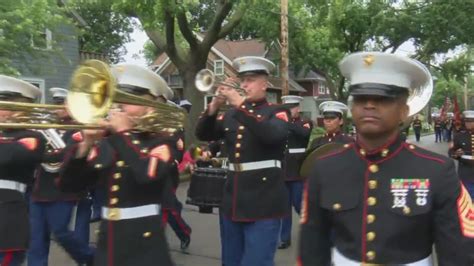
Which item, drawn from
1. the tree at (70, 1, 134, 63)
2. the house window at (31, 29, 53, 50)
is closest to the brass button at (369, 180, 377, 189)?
the house window at (31, 29, 53, 50)

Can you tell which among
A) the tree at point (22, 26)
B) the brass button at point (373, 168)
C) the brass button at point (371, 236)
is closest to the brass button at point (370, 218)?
the brass button at point (371, 236)

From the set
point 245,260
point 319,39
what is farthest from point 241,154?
point 319,39

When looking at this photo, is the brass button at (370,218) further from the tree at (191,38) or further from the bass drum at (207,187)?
the tree at (191,38)

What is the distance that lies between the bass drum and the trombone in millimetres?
2506

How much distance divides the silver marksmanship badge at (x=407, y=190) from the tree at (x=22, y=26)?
10.3 m

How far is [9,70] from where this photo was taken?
11594 millimetres

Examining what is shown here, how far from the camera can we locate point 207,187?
612 cm

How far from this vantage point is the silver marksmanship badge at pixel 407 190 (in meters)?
2.47

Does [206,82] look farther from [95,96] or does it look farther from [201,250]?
[201,250]

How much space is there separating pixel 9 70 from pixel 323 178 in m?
10.2

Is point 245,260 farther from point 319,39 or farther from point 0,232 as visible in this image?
point 319,39

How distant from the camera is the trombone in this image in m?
3.08

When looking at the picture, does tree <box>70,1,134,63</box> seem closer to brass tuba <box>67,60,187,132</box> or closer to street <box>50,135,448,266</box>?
street <box>50,135,448,266</box>

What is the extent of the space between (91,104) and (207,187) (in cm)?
308
